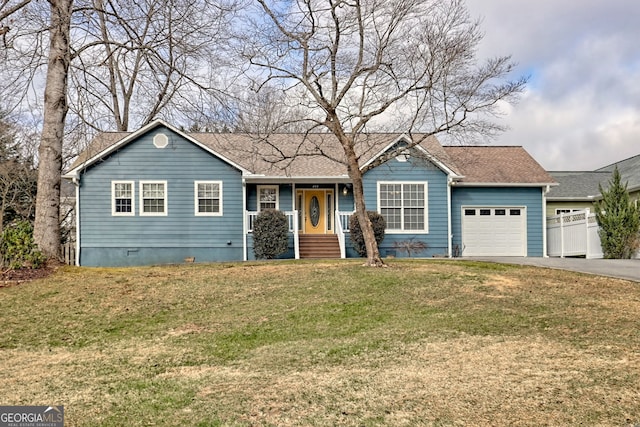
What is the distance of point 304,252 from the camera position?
2172 centimetres

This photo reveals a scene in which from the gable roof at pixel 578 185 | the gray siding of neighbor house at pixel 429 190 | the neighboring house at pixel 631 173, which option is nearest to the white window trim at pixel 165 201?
the gray siding of neighbor house at pixel 429 190

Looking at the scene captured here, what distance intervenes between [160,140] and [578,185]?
19.1m

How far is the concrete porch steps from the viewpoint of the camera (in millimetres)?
21703

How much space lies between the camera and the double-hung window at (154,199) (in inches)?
850

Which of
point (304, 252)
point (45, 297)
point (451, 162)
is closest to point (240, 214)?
point (304, 252)

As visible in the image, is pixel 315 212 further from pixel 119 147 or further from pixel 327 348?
pixel 327 348

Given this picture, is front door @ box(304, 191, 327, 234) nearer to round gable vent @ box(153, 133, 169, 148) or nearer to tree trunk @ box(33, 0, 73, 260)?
round gable vent @ box(153, 133, 169, 148)

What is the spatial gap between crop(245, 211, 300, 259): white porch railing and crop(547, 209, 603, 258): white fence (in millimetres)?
10416

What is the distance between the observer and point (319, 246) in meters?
22.1

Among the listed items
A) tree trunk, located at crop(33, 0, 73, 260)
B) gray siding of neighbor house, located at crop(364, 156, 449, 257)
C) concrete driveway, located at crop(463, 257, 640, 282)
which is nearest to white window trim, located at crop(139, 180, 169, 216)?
tree trunk, located at crop(33, 0, 73, 260)

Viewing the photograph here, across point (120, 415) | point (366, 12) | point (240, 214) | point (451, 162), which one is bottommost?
point (120, 415)

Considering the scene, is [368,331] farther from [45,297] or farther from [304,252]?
[304,252]

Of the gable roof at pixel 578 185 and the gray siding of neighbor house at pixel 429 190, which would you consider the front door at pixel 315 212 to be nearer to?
the gray siding of neighbor house at pixel 429 190

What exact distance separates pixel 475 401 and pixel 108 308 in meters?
7.51
